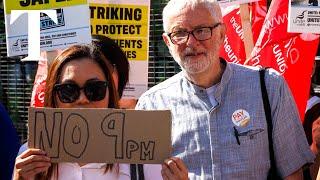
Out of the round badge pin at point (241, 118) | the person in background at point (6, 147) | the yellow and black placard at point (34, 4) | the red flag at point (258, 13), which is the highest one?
the yellow and black placard at point (34, 4)

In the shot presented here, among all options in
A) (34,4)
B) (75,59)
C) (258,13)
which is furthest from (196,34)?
(34,4)

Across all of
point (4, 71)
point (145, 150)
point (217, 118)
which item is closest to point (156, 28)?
point (4, 71)

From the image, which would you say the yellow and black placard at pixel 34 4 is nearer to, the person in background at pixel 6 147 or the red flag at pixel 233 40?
the red flag at pixel 233 40

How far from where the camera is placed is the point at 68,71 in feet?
8.29

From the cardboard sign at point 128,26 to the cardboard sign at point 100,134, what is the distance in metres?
1.92

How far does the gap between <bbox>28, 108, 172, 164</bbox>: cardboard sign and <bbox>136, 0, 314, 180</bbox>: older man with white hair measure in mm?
524

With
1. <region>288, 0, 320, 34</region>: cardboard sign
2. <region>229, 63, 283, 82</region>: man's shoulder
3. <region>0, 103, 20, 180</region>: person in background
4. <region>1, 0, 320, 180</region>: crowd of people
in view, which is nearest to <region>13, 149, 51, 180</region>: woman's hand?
<region>1, 0, 320, 180</region>: crowd of people

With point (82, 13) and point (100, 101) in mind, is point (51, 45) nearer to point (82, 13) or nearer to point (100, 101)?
point (82, 13)

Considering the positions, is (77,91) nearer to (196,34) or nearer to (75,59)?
(75,59)

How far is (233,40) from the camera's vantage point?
416cm

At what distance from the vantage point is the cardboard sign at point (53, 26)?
394 cm

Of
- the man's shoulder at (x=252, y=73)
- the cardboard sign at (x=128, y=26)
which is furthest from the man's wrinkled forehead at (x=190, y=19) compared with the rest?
the cardboard sign at (x=128, y=26)

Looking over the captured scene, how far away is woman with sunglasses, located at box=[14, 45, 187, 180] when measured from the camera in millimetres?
2332

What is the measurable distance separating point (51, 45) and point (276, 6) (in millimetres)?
1448
